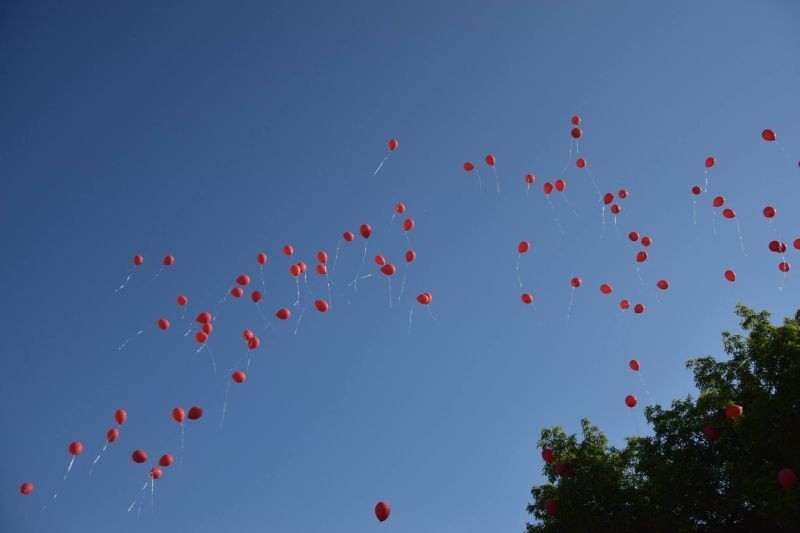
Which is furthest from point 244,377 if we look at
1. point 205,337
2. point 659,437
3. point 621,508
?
point 659,437

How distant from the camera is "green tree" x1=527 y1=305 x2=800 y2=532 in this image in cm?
936

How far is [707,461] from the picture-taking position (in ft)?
35.1

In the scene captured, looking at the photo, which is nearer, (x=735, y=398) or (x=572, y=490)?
(x=735, y=398)

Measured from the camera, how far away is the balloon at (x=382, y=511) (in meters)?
8.26

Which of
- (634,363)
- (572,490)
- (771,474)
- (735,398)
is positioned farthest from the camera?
(572,490)

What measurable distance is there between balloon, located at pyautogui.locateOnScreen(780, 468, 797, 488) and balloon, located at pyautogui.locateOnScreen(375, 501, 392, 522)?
5908 millimetres

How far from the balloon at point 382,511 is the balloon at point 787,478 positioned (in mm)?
5908

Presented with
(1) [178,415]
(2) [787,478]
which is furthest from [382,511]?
(2) [787,478]

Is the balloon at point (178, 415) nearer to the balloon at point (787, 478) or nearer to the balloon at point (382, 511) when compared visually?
the balloon at point (382, 511)

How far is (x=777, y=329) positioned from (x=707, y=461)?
2841mm

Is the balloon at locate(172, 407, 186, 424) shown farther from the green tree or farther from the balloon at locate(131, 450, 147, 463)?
the green tree

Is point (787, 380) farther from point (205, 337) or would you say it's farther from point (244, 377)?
point (205, 337)

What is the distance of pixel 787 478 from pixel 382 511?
6.03 meters

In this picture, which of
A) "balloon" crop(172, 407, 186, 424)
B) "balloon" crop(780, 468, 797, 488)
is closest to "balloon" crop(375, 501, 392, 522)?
"balloon" crop(172, 407, 186, 424)
